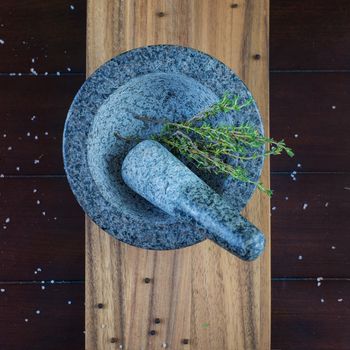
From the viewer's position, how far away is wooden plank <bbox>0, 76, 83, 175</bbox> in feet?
4.00

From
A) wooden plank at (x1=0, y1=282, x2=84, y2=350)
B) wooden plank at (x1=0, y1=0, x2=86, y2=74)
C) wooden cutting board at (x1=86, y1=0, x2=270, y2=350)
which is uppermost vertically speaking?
wooden plank at (x1=0, y1=0, x2=86, y2=74)

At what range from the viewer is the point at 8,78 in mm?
1223

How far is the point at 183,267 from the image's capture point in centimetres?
97

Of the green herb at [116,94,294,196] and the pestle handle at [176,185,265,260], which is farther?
the green herb at [116,94,294,196]

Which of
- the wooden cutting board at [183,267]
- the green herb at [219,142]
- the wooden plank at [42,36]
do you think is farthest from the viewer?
the wooden plank at [42,36]

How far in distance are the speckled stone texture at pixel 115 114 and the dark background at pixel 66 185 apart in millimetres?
444

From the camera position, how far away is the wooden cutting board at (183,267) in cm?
94

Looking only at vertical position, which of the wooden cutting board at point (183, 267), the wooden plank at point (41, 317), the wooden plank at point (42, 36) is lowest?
the wooden plank at point (41, 317)

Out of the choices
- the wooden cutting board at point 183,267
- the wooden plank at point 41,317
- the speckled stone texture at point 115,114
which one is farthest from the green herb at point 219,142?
the wooden plank at point 41,317
